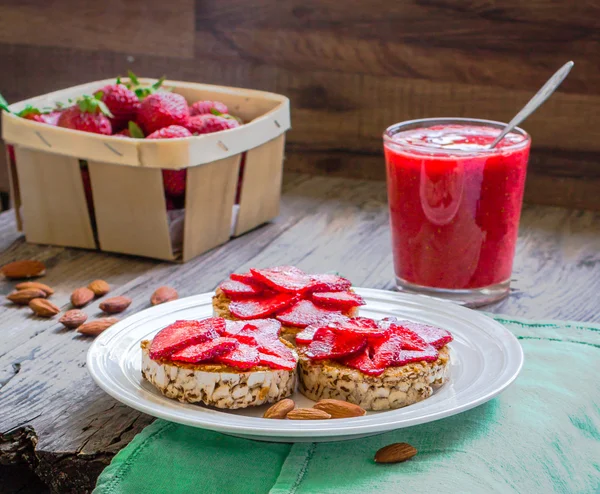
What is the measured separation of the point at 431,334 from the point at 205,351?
26 cm

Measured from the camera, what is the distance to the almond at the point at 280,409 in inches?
36.1

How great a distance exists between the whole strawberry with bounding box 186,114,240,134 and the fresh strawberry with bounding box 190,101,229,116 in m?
0.05

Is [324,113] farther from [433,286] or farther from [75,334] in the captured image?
[75,334]

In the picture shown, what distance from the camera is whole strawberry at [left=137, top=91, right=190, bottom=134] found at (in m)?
1.57

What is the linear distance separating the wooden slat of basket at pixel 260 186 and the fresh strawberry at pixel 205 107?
0.11 metres

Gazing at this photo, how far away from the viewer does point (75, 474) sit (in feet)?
3.11

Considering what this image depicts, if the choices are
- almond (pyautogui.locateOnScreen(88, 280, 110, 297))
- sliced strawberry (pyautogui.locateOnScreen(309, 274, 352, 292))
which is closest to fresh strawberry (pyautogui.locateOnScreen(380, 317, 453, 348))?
sliced strawberry (pyautogui.locateOnScreen(309, 274, 352, 292))

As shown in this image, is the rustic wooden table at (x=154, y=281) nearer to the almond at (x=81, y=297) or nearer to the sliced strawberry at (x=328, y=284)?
the almond at (x=81, y=297)

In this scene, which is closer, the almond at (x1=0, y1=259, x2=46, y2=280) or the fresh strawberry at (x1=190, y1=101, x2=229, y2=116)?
the almond at (x1=0, y1=259, x2=46, y2=280)

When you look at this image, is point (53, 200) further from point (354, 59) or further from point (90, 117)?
point (354, 59)

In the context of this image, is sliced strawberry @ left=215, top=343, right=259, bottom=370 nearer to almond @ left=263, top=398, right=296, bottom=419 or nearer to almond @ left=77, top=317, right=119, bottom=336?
almond @ left=263, top=398, right=296, bottom=419

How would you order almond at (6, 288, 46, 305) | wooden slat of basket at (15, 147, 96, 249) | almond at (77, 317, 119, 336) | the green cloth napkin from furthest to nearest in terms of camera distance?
wooden slat of basket at (15, 147, 96, 249)
almond at (6, 288, 46, 305)
almond at (77, 317, 119, 336)
the green cloth napkin

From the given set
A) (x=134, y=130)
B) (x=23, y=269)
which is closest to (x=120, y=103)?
(x=134, y=130)

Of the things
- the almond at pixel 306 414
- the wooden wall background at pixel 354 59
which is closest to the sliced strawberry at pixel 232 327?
the almond at pixel 306 414
